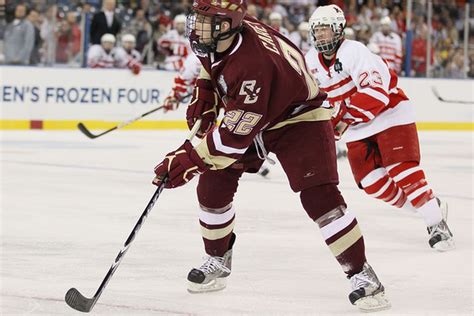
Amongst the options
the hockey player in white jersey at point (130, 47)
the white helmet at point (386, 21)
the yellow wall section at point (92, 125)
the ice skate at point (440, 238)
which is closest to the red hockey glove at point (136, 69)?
the hockey player in white jersey at point (130, 47)

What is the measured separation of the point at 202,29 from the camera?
3.29 meters

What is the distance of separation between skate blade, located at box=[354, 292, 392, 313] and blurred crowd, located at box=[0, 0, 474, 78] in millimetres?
7676

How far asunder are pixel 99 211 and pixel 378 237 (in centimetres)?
153

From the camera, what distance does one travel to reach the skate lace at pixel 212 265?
379cm

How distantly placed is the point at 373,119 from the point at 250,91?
1.85m

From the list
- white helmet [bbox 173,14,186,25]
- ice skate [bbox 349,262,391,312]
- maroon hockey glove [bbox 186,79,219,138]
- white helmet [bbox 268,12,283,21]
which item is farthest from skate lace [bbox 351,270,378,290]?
white helmet [bbox 268,12,283,21]

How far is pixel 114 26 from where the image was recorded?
39.1ft

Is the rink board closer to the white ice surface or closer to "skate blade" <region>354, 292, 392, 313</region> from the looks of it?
the white ice surface

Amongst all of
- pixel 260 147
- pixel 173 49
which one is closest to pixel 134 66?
pixel 173 49

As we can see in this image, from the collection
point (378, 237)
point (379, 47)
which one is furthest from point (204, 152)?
point (379, 47)

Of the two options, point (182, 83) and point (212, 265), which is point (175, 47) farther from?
point (212, 265)

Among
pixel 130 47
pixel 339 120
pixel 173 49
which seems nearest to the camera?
pixel 339 120

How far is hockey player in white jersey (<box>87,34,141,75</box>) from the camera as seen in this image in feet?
38.2

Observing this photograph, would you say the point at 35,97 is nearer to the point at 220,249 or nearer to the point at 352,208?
the point at 352,208
